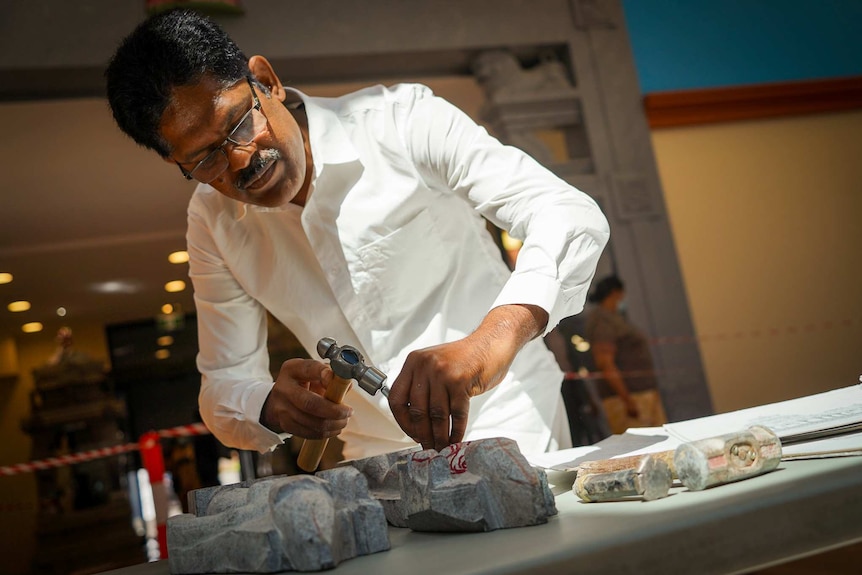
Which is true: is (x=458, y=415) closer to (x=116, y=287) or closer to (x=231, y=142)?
(x=231, y=142)

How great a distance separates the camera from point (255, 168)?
1.59 meters

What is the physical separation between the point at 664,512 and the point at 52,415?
5666mm

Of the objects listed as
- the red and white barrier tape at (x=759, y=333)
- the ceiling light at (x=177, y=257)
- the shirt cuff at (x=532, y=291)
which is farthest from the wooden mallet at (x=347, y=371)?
the ceiling light at (x=177, y=257)

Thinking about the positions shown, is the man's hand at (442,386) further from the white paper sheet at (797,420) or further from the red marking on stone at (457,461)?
the white paper sheet at (797,420)

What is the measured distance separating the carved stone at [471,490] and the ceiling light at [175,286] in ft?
17.3

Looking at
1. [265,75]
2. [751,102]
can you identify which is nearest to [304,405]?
[265,75]

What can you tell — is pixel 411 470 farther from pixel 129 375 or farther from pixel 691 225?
pixel 129 375

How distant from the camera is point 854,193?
16.9 ft

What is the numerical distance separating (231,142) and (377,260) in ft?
1.23

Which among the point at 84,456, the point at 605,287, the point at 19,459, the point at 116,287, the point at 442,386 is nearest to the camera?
the point at 442,386

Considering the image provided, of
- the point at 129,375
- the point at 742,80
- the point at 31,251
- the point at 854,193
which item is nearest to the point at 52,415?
the point at 129,375

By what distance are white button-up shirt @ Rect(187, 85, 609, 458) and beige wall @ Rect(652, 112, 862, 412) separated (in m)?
3.28

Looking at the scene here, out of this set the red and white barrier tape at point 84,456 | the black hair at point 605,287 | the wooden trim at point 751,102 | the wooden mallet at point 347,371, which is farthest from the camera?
the red and white barrier tape at point 84,456

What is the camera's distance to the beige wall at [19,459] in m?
5.59
